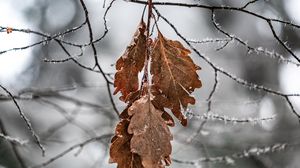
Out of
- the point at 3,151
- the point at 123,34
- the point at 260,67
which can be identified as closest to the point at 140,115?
the point at 3,151

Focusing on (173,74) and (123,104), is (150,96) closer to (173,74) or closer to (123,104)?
(173,74)

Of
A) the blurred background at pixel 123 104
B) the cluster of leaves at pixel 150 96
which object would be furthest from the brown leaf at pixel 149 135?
the blurred background at pixel 123 104

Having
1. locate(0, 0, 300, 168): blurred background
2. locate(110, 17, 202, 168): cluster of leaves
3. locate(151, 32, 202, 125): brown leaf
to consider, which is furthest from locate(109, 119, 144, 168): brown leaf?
locate(0, 0, 300, 168): blurred background

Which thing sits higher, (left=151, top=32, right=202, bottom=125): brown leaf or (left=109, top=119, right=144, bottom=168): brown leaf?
(left=151, top=32, right=202, bottom=125): brown leaf

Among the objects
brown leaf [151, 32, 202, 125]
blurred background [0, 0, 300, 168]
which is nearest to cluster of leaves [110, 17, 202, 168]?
brown leaf [151, 32, 202, 125]

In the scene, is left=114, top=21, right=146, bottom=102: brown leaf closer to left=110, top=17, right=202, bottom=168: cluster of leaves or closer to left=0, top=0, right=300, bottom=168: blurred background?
left=110, top=17, right=202, bottom=168: cluster of leaves

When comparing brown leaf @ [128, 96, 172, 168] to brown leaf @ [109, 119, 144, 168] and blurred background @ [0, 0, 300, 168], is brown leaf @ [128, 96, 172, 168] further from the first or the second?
blurred background @ [0, 0, 300, 168]

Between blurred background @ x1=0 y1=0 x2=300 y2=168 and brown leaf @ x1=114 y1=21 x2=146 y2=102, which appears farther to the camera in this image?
blurred background @ x1=0 y1=0 x2=300 y2=168
